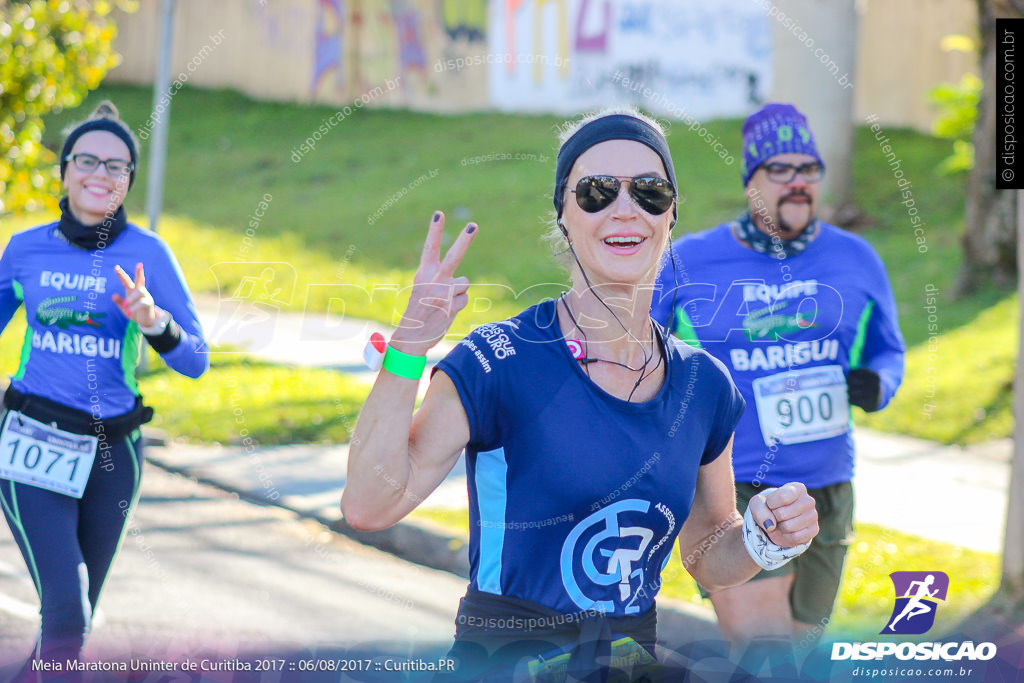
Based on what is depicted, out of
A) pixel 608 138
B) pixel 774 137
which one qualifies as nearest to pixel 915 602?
pixel 774 137

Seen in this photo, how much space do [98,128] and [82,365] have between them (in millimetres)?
894

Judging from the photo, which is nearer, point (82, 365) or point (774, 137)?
point (82, 365)

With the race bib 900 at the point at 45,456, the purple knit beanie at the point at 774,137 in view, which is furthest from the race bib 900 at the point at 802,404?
the race bib 900 at the point at 45,456

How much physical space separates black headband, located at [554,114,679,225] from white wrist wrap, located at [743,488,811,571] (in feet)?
2.40

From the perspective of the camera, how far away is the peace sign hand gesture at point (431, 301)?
2.15 meters

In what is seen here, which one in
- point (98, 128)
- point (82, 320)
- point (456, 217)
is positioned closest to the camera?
point (82, 320)

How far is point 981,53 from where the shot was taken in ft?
39.1

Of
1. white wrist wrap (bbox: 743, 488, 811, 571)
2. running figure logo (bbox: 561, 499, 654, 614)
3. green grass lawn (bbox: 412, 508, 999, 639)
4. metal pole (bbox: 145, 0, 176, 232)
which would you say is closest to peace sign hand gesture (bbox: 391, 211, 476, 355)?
running figure logo (bbox: 561, 499, 654, 614)

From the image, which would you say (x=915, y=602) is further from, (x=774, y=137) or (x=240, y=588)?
(x=240, y=588)

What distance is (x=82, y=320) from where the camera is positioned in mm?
3971

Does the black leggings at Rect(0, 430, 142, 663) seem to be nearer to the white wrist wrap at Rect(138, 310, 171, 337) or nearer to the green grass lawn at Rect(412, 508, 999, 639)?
the white wrist wrap at Rect(138, 310, 171, 337)

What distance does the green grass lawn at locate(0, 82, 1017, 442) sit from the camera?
34.6ft

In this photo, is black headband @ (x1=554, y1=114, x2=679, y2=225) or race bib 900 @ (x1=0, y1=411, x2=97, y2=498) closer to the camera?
black headband @ (x1=554, y1=114, x2=679, y2=225)

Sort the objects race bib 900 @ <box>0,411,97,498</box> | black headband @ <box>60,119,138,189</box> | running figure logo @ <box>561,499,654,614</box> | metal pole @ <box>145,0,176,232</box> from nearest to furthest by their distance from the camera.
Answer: running figure logo @ <box>561,499,654,614</box>
race bib 900 @ <box>0,411,97,498</box>
black headband @ <box>60,119,138,189</box>
metal pole @ <box>145,0,176,232</box>
